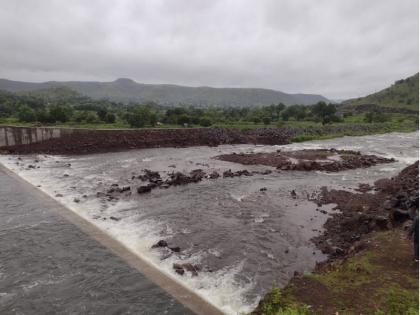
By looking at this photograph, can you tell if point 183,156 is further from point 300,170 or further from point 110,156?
point 300,170

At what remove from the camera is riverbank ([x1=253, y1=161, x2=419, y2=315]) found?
11258 mm

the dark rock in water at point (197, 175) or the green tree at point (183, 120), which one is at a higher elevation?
the green tree at point (183, 120)

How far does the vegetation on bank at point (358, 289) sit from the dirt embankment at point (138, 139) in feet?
153

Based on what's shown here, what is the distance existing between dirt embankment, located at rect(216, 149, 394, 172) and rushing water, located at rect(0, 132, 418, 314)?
178 cm

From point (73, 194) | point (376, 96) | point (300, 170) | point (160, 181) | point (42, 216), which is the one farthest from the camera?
point (376, 96)

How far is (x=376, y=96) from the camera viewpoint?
165875 millimetres

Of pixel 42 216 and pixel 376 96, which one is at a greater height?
pixel 376 96

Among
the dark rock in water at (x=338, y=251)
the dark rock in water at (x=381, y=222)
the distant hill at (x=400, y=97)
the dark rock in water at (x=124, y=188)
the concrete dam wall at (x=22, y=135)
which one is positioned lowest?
the dark rock in water at (x=124, y=188)

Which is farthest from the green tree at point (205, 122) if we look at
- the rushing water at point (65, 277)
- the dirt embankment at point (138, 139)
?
the rushing water at point (65, 277)

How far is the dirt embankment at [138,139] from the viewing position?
53562mm

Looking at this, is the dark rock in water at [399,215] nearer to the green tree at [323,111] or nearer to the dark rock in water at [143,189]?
the dark rock in water at [143,189]

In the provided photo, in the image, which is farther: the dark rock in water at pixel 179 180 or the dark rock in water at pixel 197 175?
the dark rock in water at pixel 197 175

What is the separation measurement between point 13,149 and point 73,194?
29.9 metres

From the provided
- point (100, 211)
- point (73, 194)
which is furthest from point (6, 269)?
point (73, 194)
